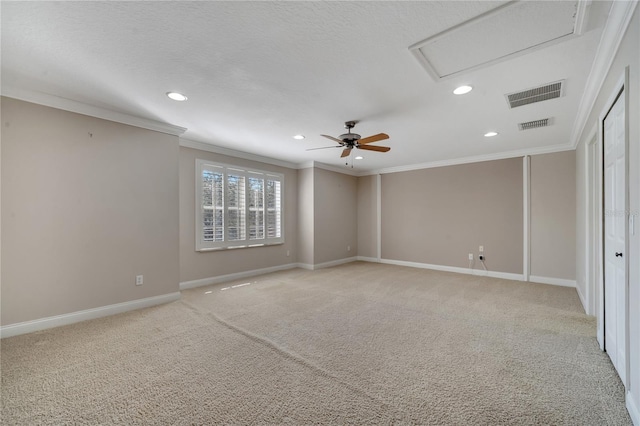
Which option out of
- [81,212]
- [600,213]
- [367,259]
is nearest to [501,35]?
[600,213]

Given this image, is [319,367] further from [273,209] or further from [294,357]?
[273,209]

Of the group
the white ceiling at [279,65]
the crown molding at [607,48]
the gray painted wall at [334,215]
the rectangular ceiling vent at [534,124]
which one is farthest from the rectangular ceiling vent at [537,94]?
the gray painted wall at [334,215]

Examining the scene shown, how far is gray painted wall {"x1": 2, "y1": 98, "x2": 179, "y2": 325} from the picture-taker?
9.07ft

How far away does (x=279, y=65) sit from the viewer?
2.28 metres

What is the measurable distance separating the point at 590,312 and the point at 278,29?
464 cm

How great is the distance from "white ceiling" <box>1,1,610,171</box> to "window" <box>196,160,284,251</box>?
137cm

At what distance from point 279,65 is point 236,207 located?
3507mm

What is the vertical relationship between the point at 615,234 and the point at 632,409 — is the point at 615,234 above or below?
above

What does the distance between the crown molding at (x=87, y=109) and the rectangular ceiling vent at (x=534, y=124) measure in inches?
192

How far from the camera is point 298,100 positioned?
297cm

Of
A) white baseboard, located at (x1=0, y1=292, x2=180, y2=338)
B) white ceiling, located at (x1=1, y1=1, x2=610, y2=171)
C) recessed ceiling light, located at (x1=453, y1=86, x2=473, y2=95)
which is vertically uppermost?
white ceiling, located at (x1=1, y1=1, x2=610, y2=171)

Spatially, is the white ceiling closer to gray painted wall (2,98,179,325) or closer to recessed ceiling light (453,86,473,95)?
recessed ceiling light (453,86,473,95)

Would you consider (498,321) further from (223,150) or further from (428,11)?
(223,150)

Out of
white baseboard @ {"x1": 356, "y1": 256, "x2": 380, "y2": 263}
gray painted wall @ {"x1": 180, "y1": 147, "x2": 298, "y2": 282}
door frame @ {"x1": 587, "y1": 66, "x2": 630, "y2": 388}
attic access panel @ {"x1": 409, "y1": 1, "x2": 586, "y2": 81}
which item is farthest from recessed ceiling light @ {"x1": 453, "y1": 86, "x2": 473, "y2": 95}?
white baseboard @ {"x1": 356, "y1": 256, "x2": 380, "y2": 263}
